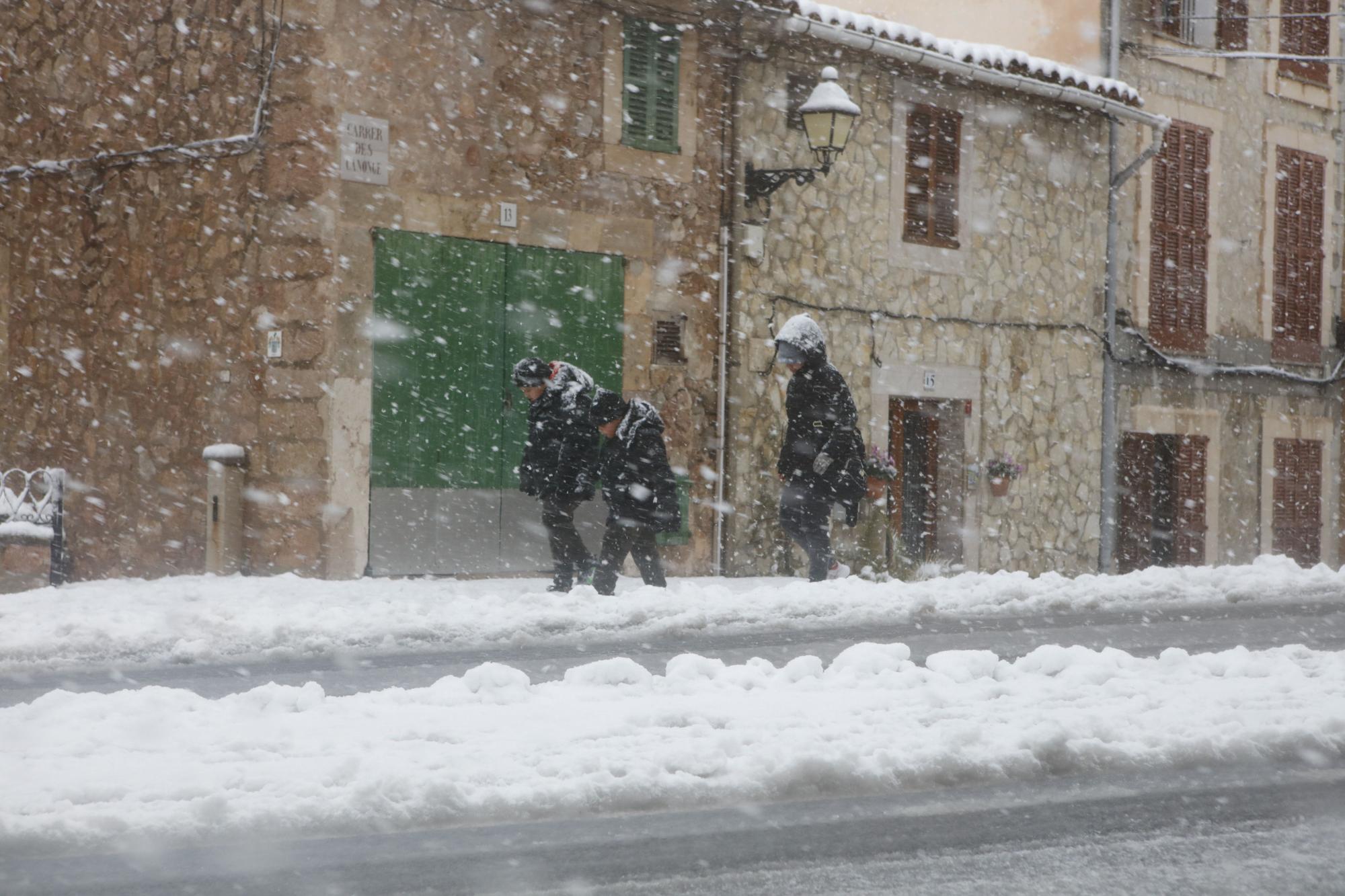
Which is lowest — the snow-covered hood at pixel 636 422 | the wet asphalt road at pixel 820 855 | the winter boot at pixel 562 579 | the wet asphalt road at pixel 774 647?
the wet asphalt road at pixel 820 855

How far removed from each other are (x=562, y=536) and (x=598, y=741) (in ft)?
18.0

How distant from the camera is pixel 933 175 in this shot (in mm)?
15625

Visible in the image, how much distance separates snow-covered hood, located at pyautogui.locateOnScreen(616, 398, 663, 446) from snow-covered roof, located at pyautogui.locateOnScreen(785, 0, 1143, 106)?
476cm

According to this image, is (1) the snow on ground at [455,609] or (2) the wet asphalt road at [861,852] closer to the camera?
(2) the wet asphalt road at [861,852]

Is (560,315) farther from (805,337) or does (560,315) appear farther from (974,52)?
(974,52)

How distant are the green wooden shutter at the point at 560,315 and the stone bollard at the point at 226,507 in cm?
202

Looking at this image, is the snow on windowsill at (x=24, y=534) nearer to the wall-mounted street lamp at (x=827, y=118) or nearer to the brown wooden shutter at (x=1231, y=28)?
the wall-mounted street lamp at (x=827, y=118)

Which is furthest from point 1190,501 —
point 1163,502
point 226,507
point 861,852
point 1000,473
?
point 861,852

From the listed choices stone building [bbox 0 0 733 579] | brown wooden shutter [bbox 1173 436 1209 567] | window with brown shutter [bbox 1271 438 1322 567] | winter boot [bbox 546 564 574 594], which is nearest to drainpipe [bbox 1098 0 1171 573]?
brown wooden shutter [bbox 1173 436 1209 567]

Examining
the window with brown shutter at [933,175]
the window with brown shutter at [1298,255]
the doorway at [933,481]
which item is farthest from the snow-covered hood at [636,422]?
the window with brown shutter at [1298,255]

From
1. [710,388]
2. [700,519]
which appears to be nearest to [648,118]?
[710,388]

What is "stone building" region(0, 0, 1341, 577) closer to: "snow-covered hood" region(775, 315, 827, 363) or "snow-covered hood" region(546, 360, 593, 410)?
"snow-covered hood" region(546, 360, 593, 410)

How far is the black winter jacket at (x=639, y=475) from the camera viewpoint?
391 inches

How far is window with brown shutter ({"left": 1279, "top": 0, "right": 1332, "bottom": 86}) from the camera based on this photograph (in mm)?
19578
